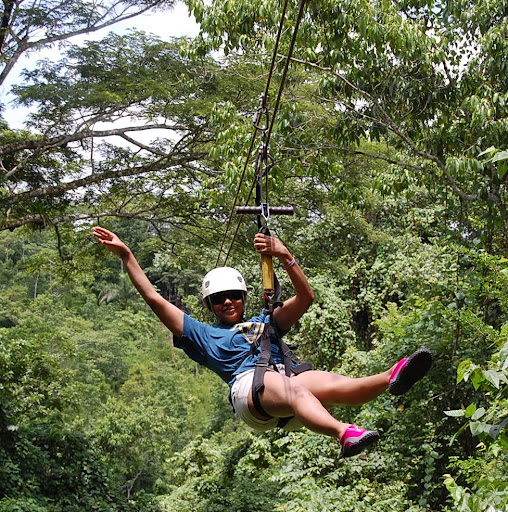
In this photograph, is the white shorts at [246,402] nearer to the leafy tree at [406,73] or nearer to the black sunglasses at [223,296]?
the black sunglasses at [223,296]

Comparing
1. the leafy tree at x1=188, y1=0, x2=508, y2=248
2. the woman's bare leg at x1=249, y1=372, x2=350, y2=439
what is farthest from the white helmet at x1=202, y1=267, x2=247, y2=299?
the leafy tree at x1=188, y1=0, x2=508, y2=248

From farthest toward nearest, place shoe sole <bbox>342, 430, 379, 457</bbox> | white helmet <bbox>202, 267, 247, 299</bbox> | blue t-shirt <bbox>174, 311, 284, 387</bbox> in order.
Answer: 1. white helmet <bbox>202, 267, 247, 299</bbox>
2. blue t-shirt <bbox>174, 311, 284, 387</bbox>
3. shoe sole <bbox>342, 430, 379, 457</bbox>

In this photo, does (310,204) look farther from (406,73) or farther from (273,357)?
(273,357)

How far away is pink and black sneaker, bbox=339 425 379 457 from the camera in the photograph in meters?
2.11

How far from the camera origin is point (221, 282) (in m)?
3.06

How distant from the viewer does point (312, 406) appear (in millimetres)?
2420

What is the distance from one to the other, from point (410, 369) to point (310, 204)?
27.7ft

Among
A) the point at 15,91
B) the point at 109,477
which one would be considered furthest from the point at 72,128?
the point at 109,477

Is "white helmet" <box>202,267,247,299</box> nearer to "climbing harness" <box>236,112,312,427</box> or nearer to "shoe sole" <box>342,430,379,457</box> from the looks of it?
"climbing harness" <box>236,112,312,427</box>

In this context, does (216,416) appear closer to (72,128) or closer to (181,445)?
(181,445)

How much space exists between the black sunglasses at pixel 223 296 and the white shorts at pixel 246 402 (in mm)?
407

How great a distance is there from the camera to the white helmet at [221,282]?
120 inches

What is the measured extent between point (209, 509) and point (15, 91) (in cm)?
555

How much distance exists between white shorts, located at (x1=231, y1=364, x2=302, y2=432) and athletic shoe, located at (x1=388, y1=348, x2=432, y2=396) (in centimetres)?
49
